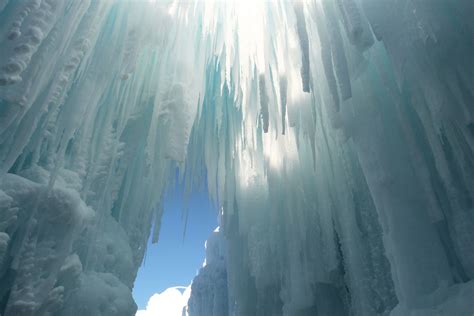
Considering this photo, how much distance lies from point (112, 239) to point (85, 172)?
47.4 inches

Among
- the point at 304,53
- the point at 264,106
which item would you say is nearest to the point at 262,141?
the point at 264,106

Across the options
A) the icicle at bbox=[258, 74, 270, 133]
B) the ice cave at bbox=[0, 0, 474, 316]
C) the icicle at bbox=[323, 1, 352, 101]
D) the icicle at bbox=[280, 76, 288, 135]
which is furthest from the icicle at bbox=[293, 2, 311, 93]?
the icicle at bbox=[258, 74, 270, 133]

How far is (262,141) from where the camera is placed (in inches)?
303

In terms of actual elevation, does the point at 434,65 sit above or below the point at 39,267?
above

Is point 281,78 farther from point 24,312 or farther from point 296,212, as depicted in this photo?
point 24,312

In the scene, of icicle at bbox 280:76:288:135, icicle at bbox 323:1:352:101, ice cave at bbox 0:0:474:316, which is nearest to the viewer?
ice cave at bbox 0:0:474:316

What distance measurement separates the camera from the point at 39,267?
321 centimetres

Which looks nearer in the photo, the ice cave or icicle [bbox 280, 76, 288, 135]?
the ice cave

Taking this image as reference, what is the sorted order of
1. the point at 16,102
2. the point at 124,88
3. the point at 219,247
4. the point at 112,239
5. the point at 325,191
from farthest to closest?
the point at 219,247 → the point at 325,191 → the point at 124,88 → the point at 112,239 → the point at 16,102

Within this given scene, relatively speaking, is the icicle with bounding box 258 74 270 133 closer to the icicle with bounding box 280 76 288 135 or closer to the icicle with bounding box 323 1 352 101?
the icicle with bounding box 280 76 288 135

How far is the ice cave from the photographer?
3201mm

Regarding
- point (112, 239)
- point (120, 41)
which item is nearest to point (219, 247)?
point (112, 239)

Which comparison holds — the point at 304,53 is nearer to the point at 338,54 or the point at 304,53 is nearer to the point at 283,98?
the point at 338,54

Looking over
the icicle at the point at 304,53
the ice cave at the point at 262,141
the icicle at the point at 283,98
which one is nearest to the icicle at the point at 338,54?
the ice cave at the point at 262,141
